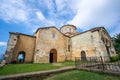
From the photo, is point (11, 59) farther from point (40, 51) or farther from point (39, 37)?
point (39, 37)

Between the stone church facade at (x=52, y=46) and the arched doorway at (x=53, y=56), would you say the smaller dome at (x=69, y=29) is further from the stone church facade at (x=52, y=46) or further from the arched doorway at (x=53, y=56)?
the arched doorway at (x=53, y=56)

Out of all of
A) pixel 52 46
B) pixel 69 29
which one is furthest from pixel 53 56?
pixel 69 29

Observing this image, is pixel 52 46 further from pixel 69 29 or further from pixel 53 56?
pixel 69 29

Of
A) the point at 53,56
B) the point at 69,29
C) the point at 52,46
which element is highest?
the point at 69,29

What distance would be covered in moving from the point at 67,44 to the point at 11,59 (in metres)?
13.2

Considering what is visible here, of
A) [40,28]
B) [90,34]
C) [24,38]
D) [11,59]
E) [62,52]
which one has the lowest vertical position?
[11,59]

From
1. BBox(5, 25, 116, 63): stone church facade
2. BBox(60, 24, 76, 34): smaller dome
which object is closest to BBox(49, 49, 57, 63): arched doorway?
BBox(5, 25, 116, 63): stone church facade

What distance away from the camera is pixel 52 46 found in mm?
17500

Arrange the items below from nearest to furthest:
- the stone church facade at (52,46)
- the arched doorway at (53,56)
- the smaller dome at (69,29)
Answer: the stone church facade at (52,46)
the arched doorway at (53,56)
the smaller dome at (69,29)

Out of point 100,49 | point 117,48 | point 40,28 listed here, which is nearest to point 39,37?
point 40,28

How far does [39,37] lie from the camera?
1628 centimetres

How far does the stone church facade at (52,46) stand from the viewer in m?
14.4

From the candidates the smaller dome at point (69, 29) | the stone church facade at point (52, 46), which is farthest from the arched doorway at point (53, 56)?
the smaller dome at point (69, 29)

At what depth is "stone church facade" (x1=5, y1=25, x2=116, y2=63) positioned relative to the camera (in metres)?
14.4
